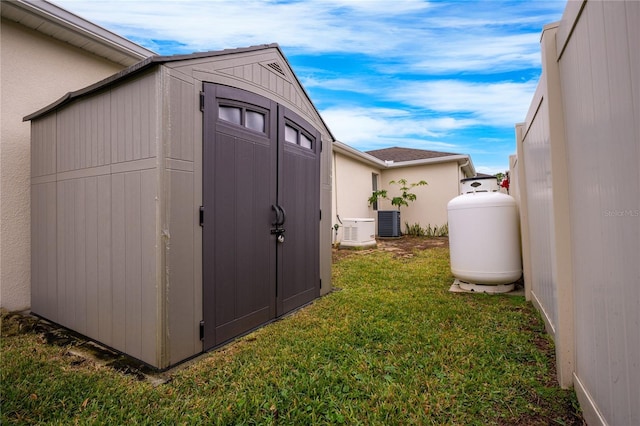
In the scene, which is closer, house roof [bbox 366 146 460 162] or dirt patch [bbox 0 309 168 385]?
dirt patch [bbox 0 309 168 385]

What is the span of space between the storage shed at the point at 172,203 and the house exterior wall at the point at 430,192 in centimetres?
890

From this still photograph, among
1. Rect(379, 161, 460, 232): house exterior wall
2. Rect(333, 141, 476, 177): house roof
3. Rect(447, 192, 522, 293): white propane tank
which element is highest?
Rect(333, 141, 476, 177): house roof

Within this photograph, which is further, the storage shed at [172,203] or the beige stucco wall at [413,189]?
the beige stucco wall at [413,189]

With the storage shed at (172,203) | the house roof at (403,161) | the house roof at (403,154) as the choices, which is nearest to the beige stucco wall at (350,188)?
the house roof at (403,161)

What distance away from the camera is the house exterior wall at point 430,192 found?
36.9 ft

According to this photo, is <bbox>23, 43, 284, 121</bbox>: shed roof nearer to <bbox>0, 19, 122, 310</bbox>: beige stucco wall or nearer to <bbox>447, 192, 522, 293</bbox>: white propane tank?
<bbox>0, 19, 122, 310</bbox>: beige stucco wall

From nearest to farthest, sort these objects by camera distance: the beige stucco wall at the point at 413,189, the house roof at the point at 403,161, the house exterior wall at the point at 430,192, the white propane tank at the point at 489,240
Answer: the white propane tank at the point at 489,240, the house roof at the point at 403,161, the beige stucco wall at the point at 413,189, the house exterior wall at the point at 430,192

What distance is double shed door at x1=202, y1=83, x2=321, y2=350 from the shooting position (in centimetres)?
251

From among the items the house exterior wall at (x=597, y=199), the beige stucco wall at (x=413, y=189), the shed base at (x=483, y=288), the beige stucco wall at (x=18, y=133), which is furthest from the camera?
the beige stucco wall at (x=413, y=189)

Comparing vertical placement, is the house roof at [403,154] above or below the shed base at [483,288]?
above

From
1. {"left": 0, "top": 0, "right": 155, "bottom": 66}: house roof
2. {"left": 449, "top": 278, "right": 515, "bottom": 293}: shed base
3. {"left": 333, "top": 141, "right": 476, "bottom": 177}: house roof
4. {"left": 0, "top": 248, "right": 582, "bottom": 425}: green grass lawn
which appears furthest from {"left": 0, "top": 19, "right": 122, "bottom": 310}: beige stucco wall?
{"left": 333, "top": 141, "right": 476, "bottom": 177}: house roof

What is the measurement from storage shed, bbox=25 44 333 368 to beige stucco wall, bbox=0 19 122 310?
0.22 metres

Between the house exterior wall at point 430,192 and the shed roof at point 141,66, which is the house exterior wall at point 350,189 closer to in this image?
the house exterior wall at point 430,192

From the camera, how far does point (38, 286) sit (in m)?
3.34
